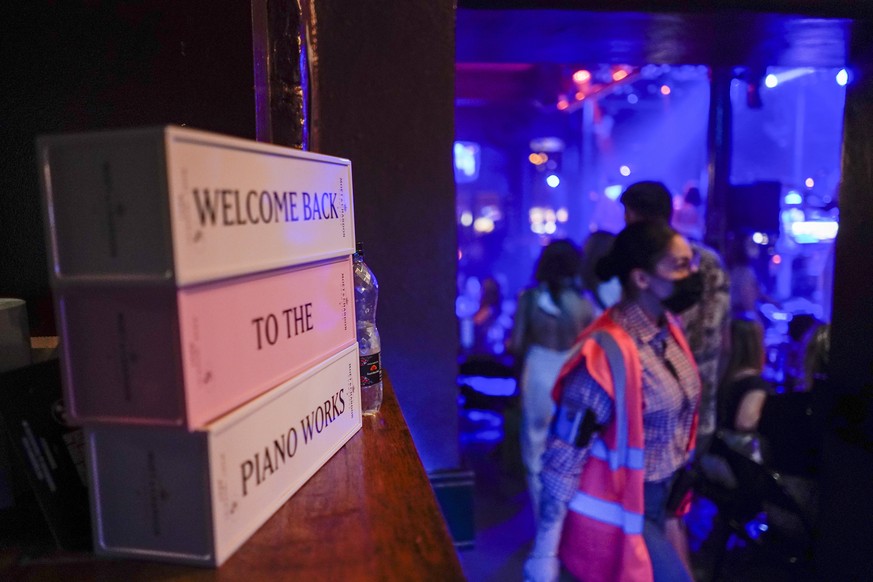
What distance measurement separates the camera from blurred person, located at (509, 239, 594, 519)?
14.0 feet

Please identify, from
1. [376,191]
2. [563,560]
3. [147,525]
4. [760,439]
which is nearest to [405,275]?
[376,191]

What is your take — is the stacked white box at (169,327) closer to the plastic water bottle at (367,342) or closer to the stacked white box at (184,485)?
the stacked white box at (184,485)

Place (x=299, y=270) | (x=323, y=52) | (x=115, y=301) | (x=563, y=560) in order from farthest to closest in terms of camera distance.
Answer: (x=563, y=560) → (x=323, y=52) → (x=299, y=270) → (x=115, y=301)

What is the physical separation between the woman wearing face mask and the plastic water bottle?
886mm

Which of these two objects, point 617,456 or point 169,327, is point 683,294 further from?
point 169,327

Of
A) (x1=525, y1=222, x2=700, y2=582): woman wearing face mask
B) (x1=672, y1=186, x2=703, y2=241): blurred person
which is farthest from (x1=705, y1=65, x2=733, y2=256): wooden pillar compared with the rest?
(x1=525, y1=222, x2=700, y2=582): woman wearing face mask

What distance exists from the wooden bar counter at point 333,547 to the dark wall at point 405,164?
1350 mm

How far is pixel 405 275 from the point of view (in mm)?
2400

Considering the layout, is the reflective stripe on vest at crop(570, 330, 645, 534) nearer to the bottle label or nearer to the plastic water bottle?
the plastic water bottle

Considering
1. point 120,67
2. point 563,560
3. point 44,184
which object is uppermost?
point 120,67

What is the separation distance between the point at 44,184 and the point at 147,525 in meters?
0.48

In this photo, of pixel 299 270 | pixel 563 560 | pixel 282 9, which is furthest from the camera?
pixel 563 560

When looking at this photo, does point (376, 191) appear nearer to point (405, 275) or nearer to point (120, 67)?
point (405, 275)

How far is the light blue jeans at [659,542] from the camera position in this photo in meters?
2.37
